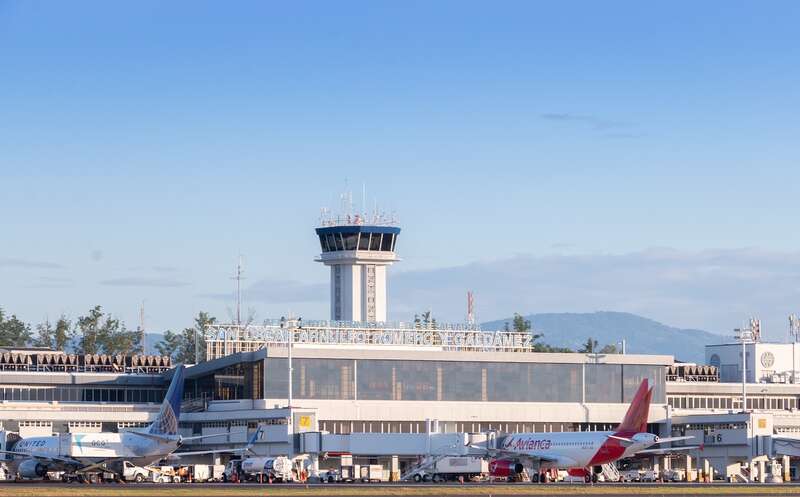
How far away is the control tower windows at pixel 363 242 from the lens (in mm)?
188625

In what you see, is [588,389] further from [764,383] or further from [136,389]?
[136,389]

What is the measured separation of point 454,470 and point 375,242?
55.3 metres

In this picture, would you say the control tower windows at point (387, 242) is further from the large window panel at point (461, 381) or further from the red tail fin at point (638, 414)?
the red tail fin at point (638, 414)

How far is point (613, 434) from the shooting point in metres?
134

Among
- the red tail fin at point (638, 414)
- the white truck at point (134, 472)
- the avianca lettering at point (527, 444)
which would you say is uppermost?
the red tail fin at point (638, 414)

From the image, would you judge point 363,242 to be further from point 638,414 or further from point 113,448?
point 113,448

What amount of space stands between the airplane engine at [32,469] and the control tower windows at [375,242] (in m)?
67.1

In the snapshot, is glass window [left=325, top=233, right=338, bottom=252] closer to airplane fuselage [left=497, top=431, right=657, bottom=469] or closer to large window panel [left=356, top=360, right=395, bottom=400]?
large window panel [left=356, top=360, right=395, bottom=400]

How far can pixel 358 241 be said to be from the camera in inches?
7426

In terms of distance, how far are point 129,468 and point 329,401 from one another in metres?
34.0

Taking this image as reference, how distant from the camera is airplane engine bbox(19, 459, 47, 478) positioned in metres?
130

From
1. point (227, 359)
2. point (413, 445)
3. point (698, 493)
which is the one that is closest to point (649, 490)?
point (698, 493)

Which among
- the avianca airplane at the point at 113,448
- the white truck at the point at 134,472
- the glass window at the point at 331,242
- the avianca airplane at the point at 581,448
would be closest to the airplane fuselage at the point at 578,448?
the avianca airplane at the point at 581,448

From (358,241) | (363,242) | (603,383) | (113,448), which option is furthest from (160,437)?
(363,242)
